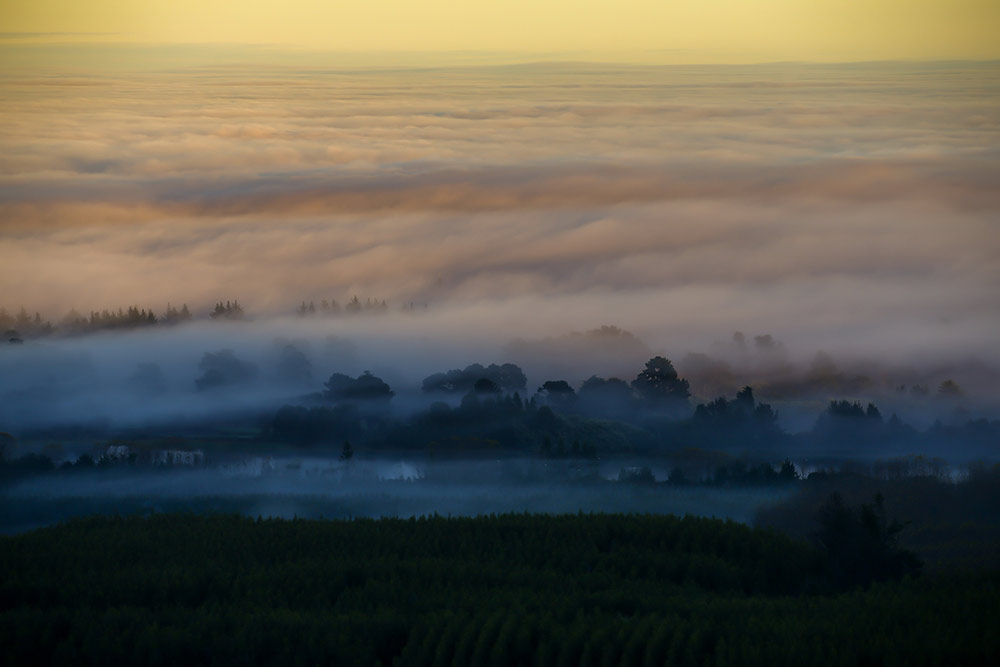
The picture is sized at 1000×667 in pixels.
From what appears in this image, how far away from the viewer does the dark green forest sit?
1983 cm

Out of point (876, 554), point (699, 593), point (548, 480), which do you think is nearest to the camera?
point (699, 593)

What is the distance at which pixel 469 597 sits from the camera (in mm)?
23469

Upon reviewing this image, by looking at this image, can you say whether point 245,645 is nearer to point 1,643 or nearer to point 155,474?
point 1,643

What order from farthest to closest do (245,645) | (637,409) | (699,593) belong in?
1. (637,409)
2. (699,593)
3. (245,645)

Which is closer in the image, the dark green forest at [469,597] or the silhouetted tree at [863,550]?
the dark green forest at [469,597]

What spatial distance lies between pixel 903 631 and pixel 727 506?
2557 cm

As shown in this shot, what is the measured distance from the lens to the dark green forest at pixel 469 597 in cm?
1983

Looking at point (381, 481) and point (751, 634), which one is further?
point (381, 481)

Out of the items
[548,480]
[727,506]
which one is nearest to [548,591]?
[727,506]

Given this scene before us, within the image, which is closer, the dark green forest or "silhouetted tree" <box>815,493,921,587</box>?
the dark green forest

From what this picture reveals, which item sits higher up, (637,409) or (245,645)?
(637,409)

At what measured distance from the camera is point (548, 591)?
24016 millimetres

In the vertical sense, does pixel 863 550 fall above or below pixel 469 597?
above

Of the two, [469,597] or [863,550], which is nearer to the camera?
[469,597]
